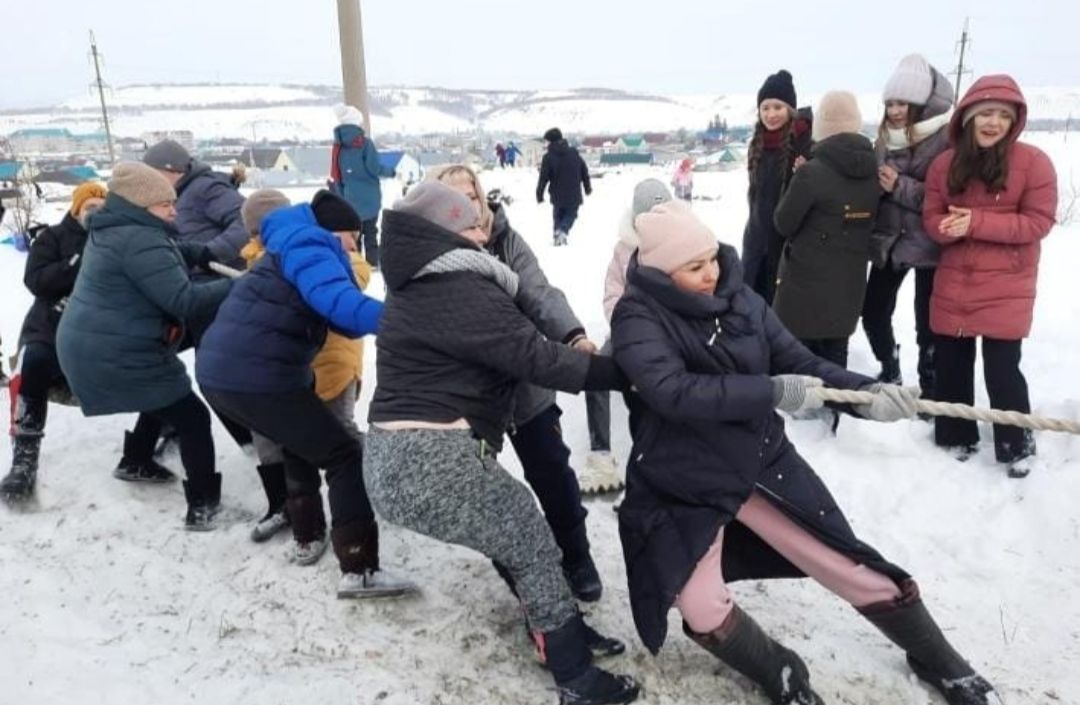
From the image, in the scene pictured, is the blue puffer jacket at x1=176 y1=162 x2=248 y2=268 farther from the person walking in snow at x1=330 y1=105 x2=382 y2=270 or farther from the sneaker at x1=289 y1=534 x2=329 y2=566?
the person walking in snow at x1=330 y1=105 x2=382 y2=270

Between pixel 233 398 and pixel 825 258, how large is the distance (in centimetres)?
307

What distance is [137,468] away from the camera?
4.29 meters

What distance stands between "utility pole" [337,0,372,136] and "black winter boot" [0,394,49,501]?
3676 millimetres

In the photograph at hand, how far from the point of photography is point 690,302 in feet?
7.89

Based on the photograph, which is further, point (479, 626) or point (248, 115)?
point (248, 115)

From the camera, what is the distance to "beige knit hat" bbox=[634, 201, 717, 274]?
2.43 m

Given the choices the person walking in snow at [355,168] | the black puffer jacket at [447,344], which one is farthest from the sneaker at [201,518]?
the person walking in snow at [355,168]

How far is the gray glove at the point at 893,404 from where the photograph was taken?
2410mm

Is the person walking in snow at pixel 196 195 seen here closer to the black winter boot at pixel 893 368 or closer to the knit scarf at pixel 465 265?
the knit scarf at pixel 465 265

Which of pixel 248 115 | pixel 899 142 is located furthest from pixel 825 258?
pixel 248 115

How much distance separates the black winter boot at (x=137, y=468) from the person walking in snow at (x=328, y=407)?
0.89 metres

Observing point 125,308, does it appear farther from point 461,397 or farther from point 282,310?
point 461,397

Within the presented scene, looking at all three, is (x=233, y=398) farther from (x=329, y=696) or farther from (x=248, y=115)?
(x=248, y=115)

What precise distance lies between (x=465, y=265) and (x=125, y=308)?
2.02m
